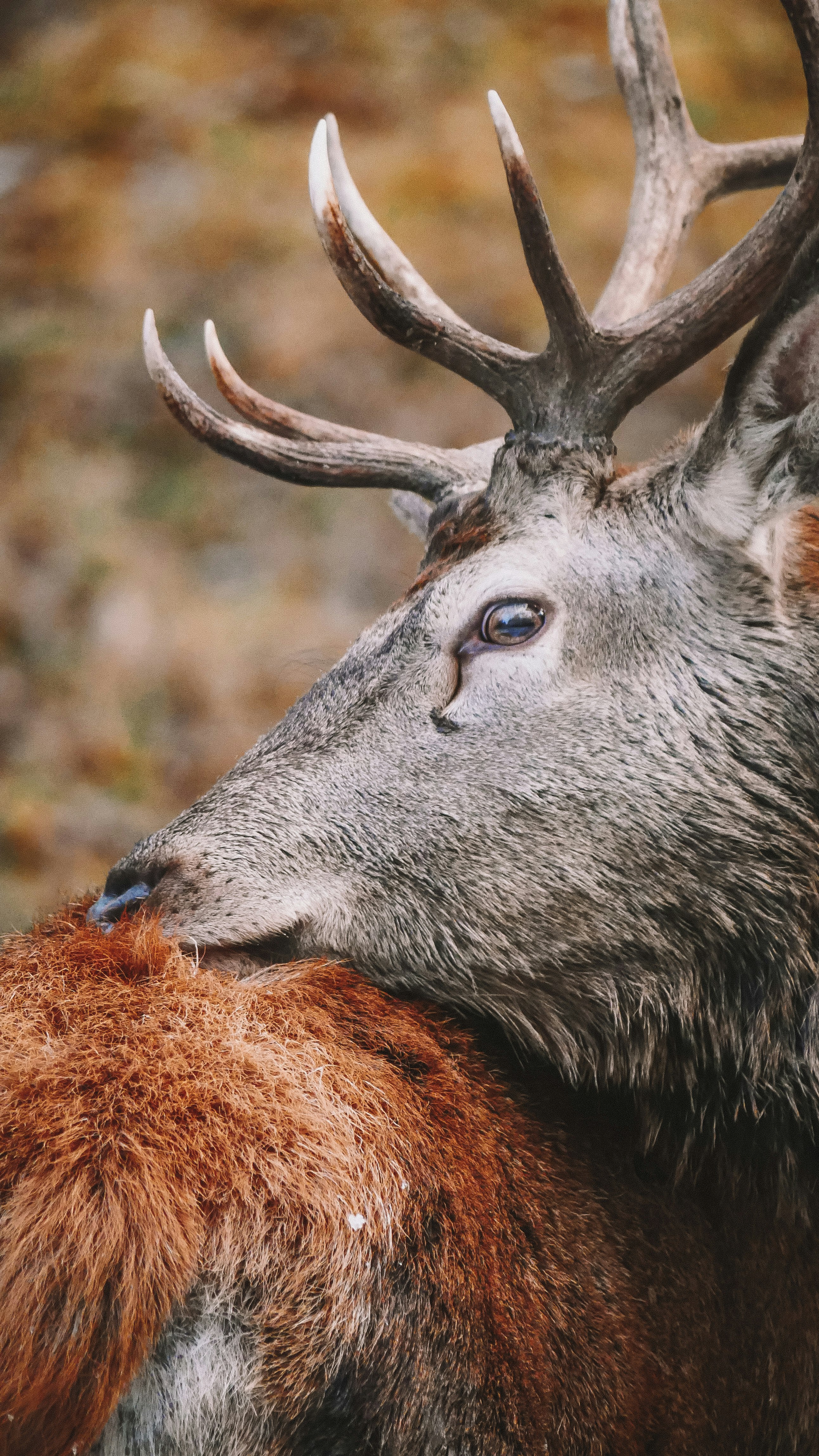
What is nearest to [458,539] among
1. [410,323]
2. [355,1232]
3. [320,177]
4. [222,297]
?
[410,323]

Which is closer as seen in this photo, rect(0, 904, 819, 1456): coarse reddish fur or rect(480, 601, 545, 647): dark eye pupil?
rect(0, 904, 819, 1456): coarse reddish fur

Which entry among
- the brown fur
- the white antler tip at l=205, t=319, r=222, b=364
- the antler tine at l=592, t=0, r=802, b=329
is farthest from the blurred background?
the brown fur

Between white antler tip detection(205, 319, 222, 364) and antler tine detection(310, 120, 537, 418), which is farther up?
white antler tip detection(205, 319, 222, 364)

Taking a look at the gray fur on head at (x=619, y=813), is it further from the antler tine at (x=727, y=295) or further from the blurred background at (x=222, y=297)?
the blurred background at (x=222, y=297)

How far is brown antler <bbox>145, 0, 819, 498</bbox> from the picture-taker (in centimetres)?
222

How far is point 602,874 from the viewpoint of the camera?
196 cm

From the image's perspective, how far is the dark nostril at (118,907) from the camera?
6.80ft

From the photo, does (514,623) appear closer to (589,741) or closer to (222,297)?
(589,741)

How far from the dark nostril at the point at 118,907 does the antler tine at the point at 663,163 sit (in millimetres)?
1795

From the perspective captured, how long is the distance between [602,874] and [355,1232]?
662mm

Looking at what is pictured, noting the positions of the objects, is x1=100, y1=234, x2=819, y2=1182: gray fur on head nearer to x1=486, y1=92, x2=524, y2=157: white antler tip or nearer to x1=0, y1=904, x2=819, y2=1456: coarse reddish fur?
→ x1=0, y1=904, x2=819, y2=1456: coarse reddish fur

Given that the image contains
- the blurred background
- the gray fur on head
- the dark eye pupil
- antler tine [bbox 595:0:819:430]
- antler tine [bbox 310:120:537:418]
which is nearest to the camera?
the gray fur on head

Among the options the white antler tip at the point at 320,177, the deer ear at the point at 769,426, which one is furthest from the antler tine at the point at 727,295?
the white antler tip at the point at 320,177

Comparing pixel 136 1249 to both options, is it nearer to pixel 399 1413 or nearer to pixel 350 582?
pixel 399 1413
